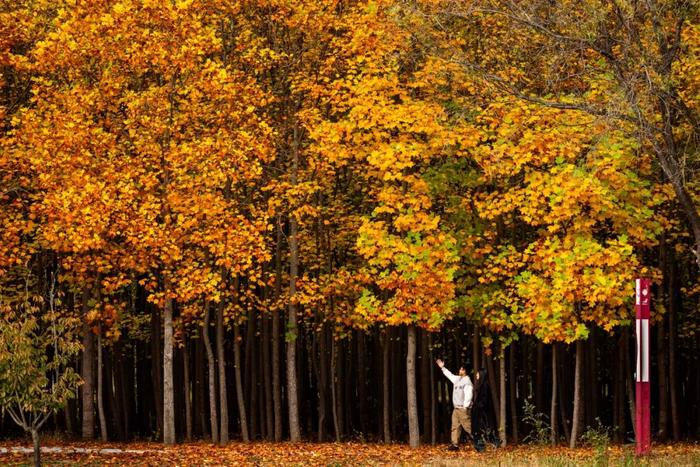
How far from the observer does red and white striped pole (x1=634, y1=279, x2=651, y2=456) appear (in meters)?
20.7

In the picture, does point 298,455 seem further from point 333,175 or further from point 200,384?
point 200,384

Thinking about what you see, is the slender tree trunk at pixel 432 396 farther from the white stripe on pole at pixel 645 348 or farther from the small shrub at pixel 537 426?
the white stripe on pole at pixel 645 348

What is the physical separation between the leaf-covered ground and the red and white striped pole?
0.48 metres

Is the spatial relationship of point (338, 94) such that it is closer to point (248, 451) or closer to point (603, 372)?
point (248, 451)

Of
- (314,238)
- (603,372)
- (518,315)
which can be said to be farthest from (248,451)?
(603,372)

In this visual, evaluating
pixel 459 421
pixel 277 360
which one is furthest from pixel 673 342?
pixel 277 360

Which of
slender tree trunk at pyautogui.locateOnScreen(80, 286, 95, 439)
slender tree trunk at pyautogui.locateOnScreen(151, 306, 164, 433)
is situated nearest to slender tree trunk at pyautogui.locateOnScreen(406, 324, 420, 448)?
slender tree trunk at pyautogui.locateOnScreen(151, 306, 164, 433)

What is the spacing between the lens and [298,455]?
24906 millimetres

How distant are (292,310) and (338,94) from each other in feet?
20.9

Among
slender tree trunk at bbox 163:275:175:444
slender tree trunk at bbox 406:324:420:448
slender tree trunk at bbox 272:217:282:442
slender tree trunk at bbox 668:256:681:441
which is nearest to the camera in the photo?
slender tree trunk at bbox 163:275:175:444

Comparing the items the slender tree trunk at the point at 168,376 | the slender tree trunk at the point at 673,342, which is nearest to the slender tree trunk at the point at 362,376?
the slender tree trunk at the point at 168,376

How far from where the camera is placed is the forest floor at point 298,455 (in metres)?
20.5

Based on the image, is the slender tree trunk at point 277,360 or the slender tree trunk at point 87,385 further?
the slender tree trunk at point 277,360

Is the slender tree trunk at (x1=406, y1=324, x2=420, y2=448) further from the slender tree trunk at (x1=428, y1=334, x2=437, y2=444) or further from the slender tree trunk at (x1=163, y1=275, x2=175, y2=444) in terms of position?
the slender tree trunk at (x1=163, y1=275, x2=175, y2=444)
